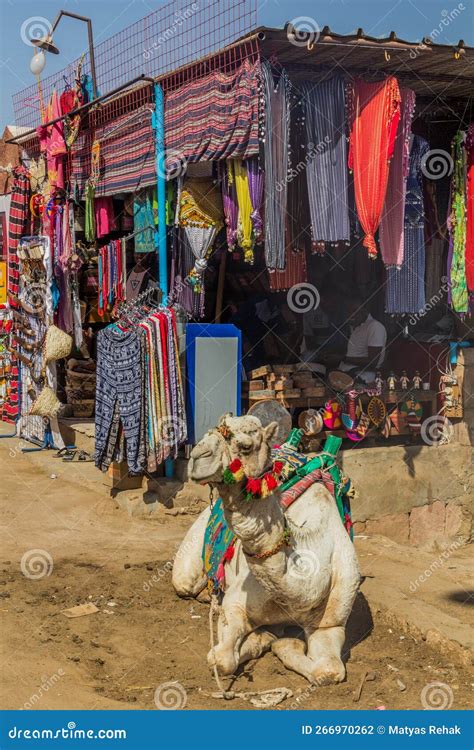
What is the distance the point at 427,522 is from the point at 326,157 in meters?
4.47

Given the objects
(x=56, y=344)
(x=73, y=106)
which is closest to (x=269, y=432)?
(x=56, y=344)

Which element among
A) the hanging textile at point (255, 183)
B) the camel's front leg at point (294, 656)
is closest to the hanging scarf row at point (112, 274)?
the hanging textile at point (255, 183)

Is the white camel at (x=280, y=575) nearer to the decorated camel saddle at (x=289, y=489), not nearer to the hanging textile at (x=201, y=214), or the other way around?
the decorated camel saddle at (x=289, y=489)

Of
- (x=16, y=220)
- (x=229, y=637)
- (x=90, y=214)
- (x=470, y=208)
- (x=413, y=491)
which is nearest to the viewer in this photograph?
(x=229, y=637)

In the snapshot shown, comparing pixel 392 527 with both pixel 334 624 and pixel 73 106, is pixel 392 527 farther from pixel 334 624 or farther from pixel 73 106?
pixel 73 106

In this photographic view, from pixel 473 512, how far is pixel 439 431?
3.94ft

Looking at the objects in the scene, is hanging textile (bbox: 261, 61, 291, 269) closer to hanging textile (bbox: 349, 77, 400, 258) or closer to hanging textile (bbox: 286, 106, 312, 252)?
hanging textile (bbox: 286, 106, 312, 252)

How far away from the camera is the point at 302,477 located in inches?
221

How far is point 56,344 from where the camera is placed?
10.8m

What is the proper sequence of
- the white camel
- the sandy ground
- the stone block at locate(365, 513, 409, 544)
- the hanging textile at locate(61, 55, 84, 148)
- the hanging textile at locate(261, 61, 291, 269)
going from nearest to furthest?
1. the white camel
2. the sandy ground
3. the hanging textile at locate(261, 61, 291, 269)
4. the stone block at locate(365, 513, 409, 544)
5. the hanging textile at locate(61, 55, 84, 148)

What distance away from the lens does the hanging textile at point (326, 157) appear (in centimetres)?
816

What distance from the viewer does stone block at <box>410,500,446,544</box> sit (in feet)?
32.6

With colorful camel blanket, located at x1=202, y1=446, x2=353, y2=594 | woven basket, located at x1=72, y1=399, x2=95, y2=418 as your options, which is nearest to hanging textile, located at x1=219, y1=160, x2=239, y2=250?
colorful camel blanket, located at x1=202, y1=446, x2=353, y2=594

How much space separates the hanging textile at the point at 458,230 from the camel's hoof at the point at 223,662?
5946 mm
